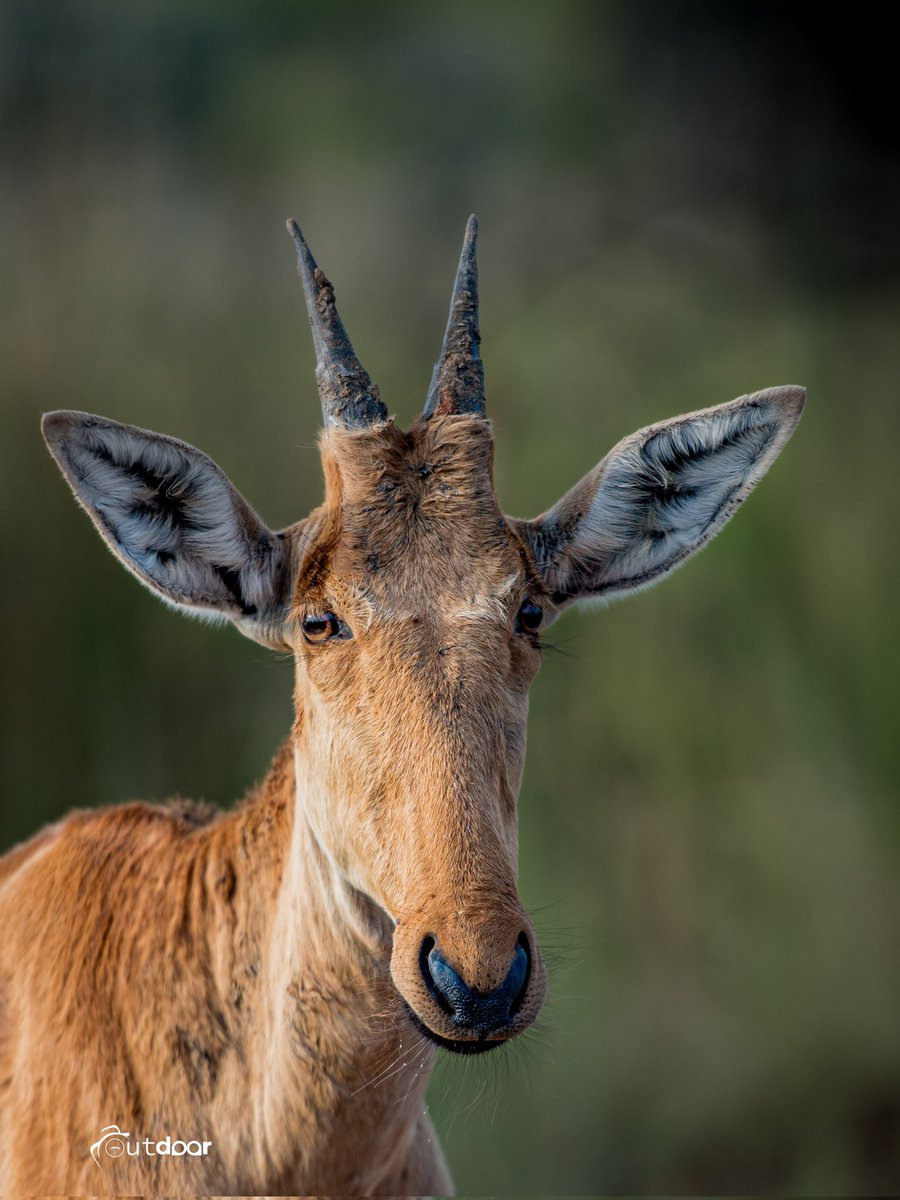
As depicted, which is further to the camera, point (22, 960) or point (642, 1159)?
point (642, 1159)

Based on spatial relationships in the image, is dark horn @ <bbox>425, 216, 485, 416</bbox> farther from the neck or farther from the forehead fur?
the neck

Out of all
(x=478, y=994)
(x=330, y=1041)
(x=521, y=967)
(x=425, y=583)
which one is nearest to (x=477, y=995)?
(x=478, y=994)

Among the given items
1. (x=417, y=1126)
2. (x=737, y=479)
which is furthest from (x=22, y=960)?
(x=737, y=479)

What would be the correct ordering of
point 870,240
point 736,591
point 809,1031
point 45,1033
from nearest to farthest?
point 45,1033 < point 870,240 < point 809,1031 < point 736,591

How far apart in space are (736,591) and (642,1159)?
363 cm

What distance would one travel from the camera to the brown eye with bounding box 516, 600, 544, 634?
3.59 meters

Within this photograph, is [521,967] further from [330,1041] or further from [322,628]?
[322,628]

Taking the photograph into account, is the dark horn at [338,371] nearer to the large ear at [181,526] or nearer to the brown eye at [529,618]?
the large ear at [181,526]

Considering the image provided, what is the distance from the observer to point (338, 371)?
376 cm

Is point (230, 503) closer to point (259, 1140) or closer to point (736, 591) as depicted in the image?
point (259, 1140)

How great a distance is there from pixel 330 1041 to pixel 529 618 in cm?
133

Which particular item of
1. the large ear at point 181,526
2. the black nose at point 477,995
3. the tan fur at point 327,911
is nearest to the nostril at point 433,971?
the black nose at point 477,995

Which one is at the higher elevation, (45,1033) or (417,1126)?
(45,1033)

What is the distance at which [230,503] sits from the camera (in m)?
3.67
